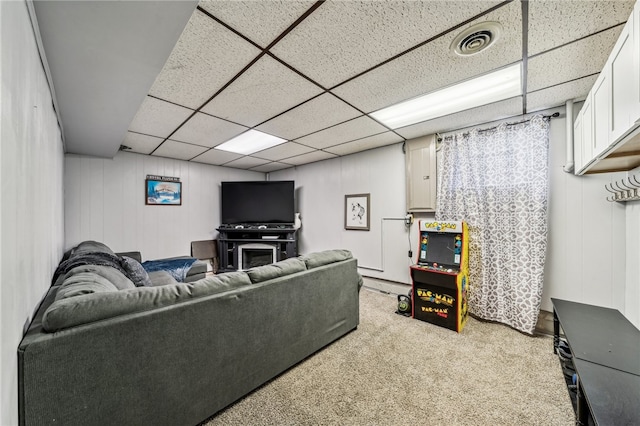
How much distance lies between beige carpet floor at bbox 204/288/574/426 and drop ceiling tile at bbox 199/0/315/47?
2344 mm

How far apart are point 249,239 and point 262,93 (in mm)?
3289

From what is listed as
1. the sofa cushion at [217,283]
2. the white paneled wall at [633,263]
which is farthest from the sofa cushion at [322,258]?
the white paneled wall at [633,263]

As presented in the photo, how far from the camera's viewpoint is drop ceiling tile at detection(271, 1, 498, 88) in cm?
128

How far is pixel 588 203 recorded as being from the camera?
2320mm

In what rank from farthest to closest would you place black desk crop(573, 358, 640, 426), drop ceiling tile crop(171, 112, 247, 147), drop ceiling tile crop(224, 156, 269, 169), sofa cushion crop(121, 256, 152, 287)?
drop ceiling tile crop(224, 156, 269, 169), drop ceiling tile crop(171, 112, 247, 147), sofa cushion crop(121, 256, 152, 287), black desk crop(573, 358, 640, 426)

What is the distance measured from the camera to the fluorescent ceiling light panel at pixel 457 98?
2.00 meters

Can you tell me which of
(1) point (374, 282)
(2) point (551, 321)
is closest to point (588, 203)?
(2) point (551, 321)

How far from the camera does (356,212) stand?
429 cm

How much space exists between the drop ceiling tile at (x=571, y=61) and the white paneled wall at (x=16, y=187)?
2.78m

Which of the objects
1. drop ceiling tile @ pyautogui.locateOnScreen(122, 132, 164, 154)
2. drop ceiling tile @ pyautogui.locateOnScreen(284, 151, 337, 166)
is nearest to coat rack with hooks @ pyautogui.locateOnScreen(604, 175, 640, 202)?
drop ceiling tile @ pyautogui.locateOnScreen(284, 151, 337, 166)

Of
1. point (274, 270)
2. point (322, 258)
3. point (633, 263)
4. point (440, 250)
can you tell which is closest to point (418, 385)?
point (322, 258)

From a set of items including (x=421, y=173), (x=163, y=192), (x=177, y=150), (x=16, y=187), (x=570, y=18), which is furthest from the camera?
(x=163, y=192)

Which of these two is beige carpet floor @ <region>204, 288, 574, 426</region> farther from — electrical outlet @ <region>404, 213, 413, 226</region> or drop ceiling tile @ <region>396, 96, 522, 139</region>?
drop ceiling tile @ <region>396, 96, 522, 139</region>

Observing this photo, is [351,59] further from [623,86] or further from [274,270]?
[274,270]
